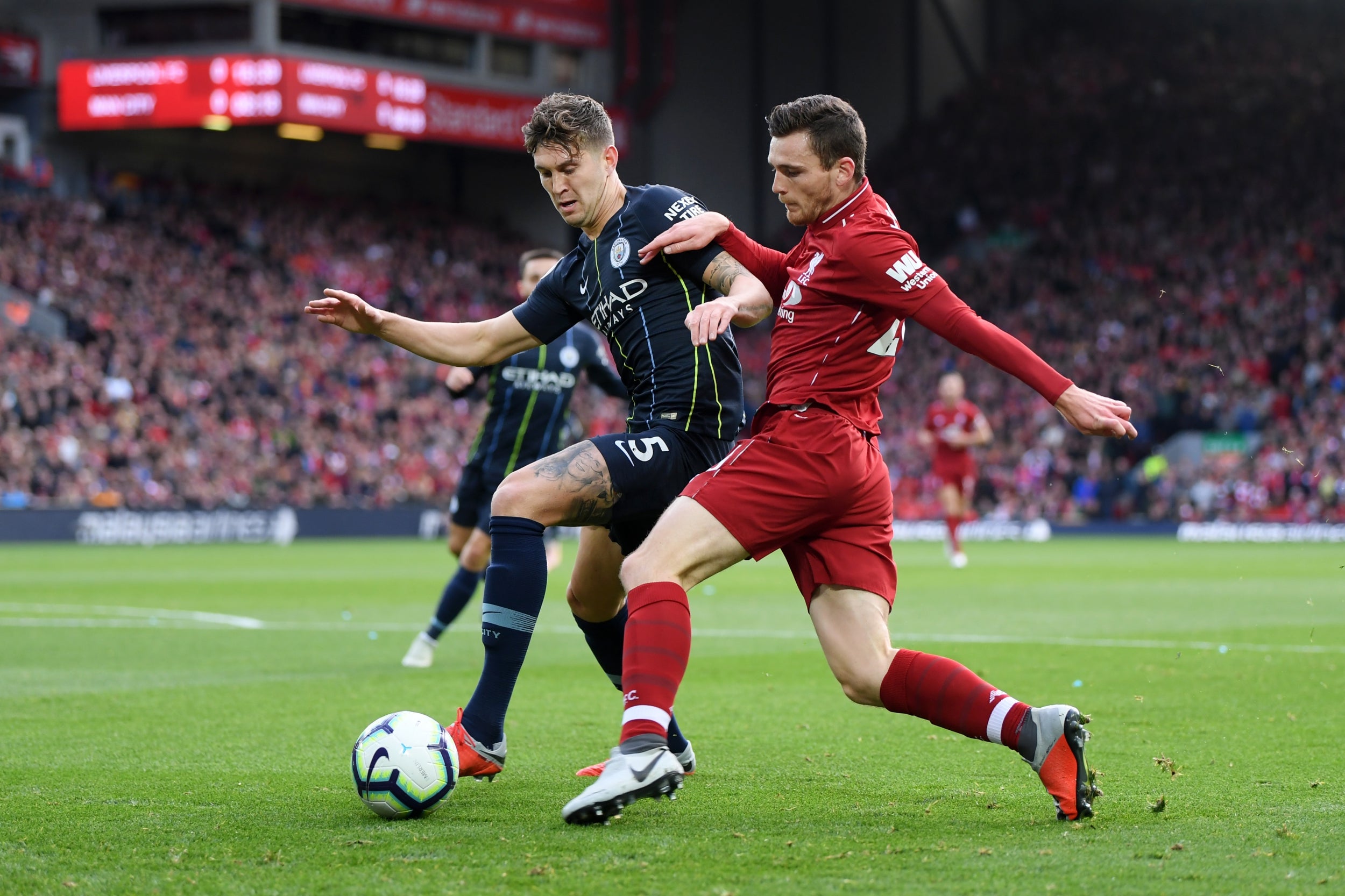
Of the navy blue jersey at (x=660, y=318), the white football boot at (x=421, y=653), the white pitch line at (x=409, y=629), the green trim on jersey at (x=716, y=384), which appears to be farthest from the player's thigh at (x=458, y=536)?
the green trim on jersey at (x=716, y=384)

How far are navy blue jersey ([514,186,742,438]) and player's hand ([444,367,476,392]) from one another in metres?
3.31

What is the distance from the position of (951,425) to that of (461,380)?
12711 millimetres

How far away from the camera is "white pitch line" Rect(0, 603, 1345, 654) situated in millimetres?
10094

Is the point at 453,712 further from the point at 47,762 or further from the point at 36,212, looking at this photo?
the point at 36,212

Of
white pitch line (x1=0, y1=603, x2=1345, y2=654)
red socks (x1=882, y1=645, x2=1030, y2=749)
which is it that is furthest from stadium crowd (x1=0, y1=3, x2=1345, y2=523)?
red socks (x1=882, y1=645, x2=1030, y2=749)

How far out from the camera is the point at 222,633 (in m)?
11.5

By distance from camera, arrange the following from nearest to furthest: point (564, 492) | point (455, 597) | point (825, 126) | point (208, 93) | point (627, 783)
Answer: point (627, 783) → point (825, 126) → point (564, 492) → point (455, 597) → point (208, 93)

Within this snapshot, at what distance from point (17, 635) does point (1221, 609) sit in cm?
991

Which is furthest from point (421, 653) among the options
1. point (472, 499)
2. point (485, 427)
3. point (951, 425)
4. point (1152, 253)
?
point (1152, 253)

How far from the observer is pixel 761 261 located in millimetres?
5031

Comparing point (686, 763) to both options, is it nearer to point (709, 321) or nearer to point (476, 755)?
point (476, 755)

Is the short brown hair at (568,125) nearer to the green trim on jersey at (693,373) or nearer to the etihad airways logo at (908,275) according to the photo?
the green trim on jersey at (693,373)

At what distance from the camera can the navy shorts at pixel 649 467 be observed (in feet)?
16.2

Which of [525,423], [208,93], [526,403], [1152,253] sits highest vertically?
[208,93]
